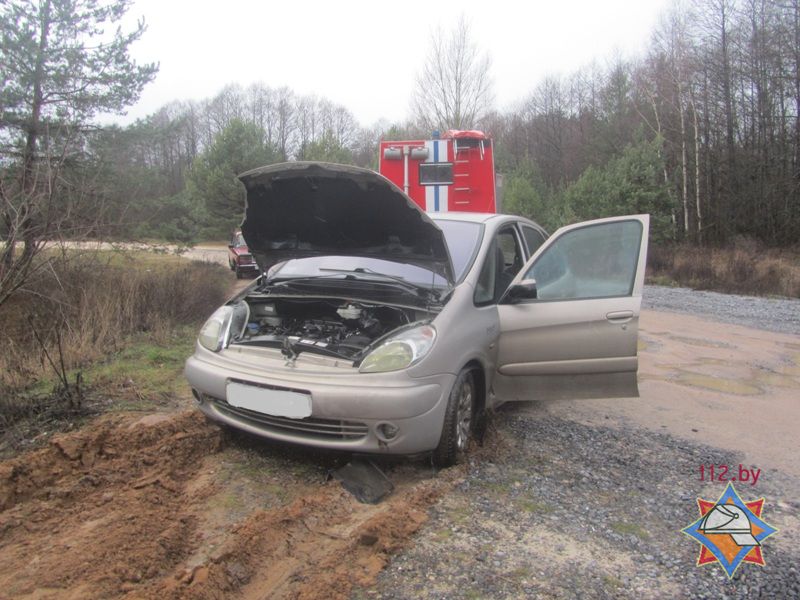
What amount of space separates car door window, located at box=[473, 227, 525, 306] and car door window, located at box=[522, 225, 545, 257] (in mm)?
209

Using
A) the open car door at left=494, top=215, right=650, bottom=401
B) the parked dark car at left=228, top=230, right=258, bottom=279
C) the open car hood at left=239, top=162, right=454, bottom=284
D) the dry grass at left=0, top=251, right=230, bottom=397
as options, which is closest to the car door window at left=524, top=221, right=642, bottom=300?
the open car door at left=494, top=215, right=650, bottom=401

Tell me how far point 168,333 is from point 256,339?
4.31m

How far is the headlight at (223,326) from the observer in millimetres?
3518

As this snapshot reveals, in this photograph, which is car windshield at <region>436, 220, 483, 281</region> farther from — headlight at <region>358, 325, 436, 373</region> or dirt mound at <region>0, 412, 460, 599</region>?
dirt mound at <region>0, 412, 460, 599</region>

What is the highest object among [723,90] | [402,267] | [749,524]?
[723,90]

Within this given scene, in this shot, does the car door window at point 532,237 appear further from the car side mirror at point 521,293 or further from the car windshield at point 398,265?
the car side mirror at point 521,293

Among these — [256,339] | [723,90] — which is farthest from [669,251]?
[256,339]

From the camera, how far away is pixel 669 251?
18.5 metres

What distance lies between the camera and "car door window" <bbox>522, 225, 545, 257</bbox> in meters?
5.01

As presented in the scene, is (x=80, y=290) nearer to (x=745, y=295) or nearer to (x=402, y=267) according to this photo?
(x=402, y=267)

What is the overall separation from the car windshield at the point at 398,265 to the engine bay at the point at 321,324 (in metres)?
0.30

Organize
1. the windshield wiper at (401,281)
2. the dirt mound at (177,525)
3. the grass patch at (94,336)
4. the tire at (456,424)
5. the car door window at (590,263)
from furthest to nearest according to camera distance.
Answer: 1. the grass patch at (94,336)
2. the car door window at (590,263)
3. the windshield wiper at (401,281)
4. the tire at (456,424)
5. the dirt mound at (177,525)

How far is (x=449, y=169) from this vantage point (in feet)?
29.1

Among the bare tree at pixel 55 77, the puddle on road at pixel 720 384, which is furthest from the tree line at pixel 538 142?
the puddle on road at pixel 720 384
